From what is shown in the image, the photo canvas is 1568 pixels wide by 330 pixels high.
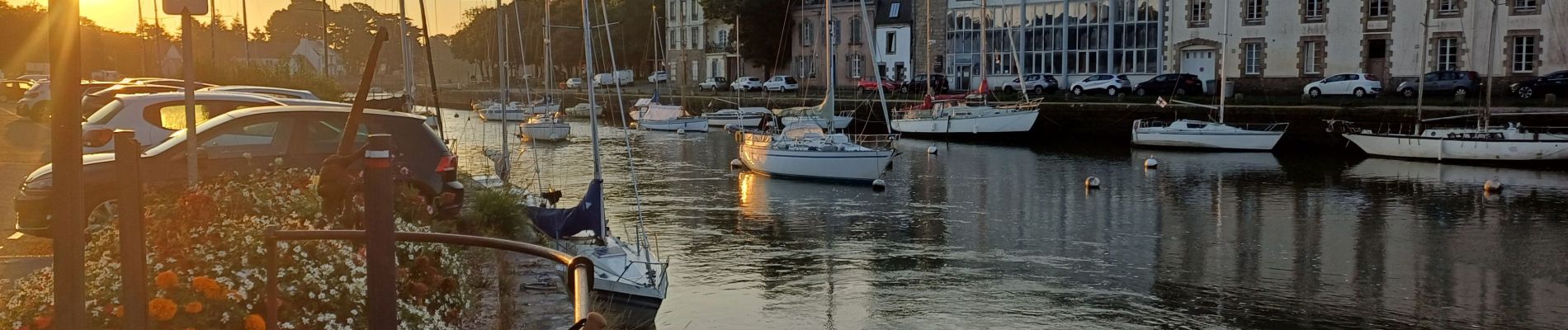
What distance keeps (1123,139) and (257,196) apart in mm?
48219

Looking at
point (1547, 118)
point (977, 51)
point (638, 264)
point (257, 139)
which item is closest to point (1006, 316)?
point (638, 264)

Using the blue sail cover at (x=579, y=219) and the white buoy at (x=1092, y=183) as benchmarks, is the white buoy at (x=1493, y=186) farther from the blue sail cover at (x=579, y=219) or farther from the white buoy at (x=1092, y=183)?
the blue sail cover at (x=579, y=219)

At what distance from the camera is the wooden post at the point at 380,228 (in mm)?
4609

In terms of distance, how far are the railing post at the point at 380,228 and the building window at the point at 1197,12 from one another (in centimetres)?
6130

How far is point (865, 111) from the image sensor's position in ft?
215

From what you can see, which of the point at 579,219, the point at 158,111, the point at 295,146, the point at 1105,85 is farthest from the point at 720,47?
the point at 295,146

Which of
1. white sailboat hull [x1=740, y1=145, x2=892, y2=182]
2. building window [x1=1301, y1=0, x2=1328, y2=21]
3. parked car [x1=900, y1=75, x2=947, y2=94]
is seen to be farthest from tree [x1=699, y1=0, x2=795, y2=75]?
white sailboat hull [x1=740, y1=145, x2=892, y2=182]

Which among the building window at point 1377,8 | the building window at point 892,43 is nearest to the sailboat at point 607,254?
the building window at point 1377,8

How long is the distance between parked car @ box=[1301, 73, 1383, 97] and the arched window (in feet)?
98.0

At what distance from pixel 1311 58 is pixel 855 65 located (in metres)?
28.7

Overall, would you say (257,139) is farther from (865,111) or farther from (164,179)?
(865,111)

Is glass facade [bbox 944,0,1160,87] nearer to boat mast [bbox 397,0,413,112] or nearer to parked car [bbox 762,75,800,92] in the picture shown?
parked car [bbox 762,75,800,92]

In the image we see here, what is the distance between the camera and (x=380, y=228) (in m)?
4.64

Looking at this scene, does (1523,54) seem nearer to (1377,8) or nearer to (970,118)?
(1377,8)
